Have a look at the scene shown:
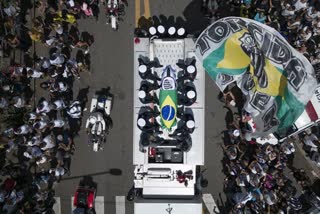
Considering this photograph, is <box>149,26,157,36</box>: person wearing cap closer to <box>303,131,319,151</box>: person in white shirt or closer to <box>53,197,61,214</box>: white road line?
<box>303,131,319,151</box>: person in white shirt

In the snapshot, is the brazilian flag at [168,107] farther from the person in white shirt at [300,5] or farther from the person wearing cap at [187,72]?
the person in white shirt at [300,5]

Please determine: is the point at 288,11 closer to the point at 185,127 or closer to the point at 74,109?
the point at 185,127

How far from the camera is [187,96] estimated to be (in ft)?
46.8

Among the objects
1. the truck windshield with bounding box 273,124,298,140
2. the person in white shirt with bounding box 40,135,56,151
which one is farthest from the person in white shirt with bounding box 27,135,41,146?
the truck windshield with bounding box 273,124,298,140

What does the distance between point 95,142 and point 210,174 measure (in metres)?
4.87

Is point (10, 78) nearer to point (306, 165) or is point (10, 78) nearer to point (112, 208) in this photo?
point (112, 208)

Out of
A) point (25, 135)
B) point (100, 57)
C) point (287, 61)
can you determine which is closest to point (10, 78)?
point (25, 135)

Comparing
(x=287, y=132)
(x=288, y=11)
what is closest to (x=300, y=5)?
(x=288, y=11)

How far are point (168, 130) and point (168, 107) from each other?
2.92 ft

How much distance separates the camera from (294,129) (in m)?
14.8

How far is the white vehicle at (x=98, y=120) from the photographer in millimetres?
15602

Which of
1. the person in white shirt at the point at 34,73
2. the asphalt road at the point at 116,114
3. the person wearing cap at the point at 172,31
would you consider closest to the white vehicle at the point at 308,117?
the asphalt road at the point at 116,114

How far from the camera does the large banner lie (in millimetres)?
12281

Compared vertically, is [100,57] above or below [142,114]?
above
